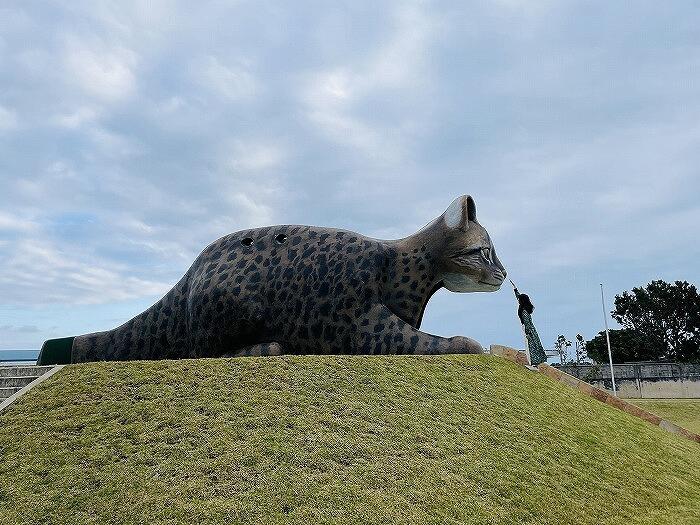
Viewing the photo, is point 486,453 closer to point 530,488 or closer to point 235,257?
point 530,488

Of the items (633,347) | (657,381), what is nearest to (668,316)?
(633,347)

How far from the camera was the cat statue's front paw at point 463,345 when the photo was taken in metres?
9.83

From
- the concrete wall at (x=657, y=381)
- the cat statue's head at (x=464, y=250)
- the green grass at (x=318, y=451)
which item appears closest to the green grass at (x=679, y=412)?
the concrete wall at (x=657, y=381)

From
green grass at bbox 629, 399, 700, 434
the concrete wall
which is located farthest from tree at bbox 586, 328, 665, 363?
green grass at bbox 629, 399, 700, 434

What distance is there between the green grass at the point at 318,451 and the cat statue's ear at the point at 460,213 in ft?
7.93

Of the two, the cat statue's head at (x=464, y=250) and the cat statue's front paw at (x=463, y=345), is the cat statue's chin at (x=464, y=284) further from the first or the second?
the cat statue's front paw at (x=463, y=345)

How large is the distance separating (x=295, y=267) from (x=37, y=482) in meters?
5.09

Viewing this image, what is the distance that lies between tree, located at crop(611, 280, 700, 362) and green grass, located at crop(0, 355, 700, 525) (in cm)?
4346

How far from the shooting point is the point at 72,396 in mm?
7754

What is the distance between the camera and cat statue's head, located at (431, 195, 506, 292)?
34.0ft

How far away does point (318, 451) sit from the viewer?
643 cm

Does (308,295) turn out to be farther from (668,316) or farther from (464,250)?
(668,316)

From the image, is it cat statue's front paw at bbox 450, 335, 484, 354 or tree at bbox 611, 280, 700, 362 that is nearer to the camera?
cat statue's front paw at bbox 450, 335, 484, 354

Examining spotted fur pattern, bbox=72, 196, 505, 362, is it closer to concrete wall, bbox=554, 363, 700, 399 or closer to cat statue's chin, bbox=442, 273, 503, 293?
cat statue's chin, bbox=442, 273, 503, 293
